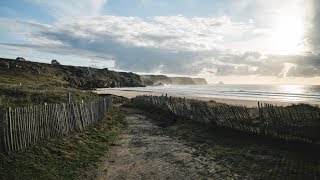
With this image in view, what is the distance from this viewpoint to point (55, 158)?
10.8 metres

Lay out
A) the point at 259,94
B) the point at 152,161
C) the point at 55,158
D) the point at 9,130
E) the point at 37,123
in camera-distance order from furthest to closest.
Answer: the point at 259,94
the point at 152,161
the point at 37,123
the point at 55,158
the point at 9,130

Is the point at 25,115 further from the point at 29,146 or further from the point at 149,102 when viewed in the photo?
the point at 149,102

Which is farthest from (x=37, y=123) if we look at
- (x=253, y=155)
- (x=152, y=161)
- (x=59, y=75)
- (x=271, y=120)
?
(x=59, y=75)

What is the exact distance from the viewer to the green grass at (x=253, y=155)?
387 inches

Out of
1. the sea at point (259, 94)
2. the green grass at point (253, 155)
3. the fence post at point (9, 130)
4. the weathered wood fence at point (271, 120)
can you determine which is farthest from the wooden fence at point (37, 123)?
the sea at point (259, 94)

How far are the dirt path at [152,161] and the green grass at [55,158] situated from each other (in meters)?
0.54

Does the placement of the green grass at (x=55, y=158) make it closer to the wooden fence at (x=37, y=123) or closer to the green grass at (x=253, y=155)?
the wooden fence at (x=37, y=123)

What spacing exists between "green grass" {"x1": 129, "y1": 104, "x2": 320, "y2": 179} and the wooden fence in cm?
496

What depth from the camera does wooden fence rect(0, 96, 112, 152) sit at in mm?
10000

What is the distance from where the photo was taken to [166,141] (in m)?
15.8

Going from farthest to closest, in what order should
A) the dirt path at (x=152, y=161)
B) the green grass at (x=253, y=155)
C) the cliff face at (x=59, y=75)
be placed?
the cliff face at (x=59, y=75) < the dirt path at (x=152, y=161) < the green grass at (x=253, y=155)

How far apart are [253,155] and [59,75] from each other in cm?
12186

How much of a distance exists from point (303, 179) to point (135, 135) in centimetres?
999

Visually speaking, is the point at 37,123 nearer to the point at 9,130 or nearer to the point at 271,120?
the point at 9,130
